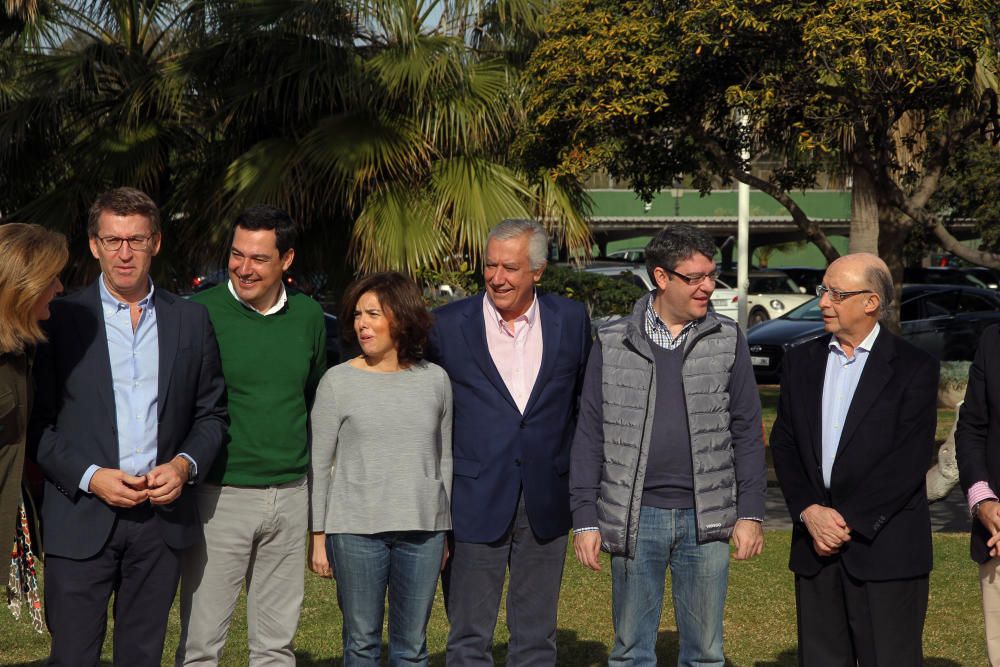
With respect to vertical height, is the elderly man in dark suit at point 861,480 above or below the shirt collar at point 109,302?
below

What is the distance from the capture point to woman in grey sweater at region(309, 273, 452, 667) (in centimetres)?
436

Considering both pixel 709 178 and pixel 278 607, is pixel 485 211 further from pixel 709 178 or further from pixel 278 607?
pixel 278 607

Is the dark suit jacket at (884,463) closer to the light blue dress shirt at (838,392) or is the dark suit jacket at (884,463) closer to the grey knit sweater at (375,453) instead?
the light blue dress shirt at (838,392)

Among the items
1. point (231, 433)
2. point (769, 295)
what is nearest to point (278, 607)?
point (231, 433)

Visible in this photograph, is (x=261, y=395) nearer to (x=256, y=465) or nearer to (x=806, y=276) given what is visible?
(x=256, y=465)

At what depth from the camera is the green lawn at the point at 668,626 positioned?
5812 mm

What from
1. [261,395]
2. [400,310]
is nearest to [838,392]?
[400,310]

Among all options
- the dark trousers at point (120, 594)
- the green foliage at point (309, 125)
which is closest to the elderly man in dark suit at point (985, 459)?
the dark trousers at point (120, 594)

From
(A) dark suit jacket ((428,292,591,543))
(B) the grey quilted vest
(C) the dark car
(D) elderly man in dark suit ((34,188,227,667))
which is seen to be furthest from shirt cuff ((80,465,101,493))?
(C) the dark car

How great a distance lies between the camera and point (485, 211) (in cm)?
1022

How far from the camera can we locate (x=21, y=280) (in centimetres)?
385

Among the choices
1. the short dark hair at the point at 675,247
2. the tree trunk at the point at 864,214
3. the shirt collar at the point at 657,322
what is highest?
the tree trunk at the point at 864,214

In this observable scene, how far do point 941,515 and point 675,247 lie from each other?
610 centimetres

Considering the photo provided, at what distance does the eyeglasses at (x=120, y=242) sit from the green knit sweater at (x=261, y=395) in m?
0.40
